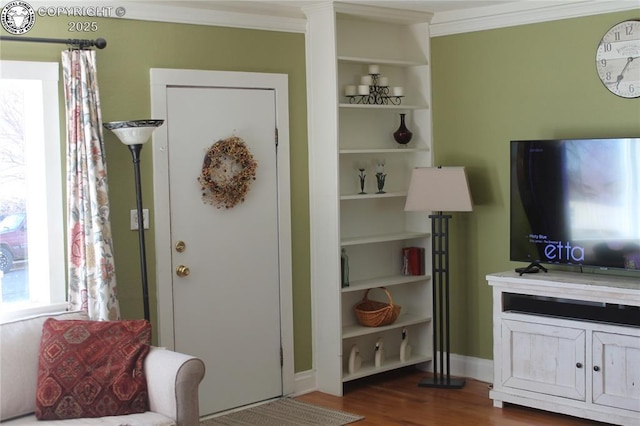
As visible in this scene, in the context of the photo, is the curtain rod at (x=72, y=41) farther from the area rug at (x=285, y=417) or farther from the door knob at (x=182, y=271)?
the area rug at (x=285, y=417)

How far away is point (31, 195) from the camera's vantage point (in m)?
4.39

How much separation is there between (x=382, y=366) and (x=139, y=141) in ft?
7.83

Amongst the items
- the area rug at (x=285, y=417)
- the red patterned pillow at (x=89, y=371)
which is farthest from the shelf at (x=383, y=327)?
the red patterned pillow at (x=89, y=371)

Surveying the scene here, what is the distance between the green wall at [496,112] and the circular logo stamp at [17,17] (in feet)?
9.07

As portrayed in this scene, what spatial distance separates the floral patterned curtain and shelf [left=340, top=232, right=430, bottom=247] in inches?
67.3

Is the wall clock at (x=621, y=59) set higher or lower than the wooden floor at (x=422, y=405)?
higher

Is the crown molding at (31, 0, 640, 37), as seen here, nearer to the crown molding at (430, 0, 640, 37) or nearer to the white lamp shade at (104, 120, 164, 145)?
the crown molding at (430, 0, 640, 37)

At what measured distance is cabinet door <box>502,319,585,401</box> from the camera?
186 inches

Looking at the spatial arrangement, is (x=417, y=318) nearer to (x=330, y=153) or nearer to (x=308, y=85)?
(x=330, y=153)

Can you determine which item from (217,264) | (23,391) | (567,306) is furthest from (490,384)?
(23,391)

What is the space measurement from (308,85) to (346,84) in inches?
12.0

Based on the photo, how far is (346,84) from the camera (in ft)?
18.6

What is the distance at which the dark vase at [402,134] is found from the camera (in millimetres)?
5762

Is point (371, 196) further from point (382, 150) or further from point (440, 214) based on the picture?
point (440, 214)
